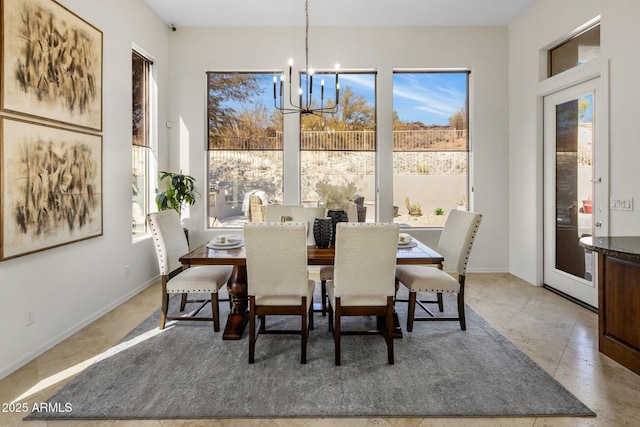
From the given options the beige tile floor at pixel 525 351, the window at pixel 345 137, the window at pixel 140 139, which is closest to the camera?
the beige tile floor at pixel 525 351

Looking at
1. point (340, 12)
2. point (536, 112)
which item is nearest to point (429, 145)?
point (536, 112)

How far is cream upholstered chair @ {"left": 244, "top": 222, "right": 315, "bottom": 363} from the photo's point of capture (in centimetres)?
232

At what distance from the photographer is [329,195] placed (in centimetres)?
283

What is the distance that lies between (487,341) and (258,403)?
1862 mm

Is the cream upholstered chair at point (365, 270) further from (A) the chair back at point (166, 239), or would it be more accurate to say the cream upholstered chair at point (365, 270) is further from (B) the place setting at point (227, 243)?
(A) the chair back at point (166, 239)

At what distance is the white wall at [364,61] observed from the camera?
194 inches

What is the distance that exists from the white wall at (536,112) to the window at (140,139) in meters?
4.83

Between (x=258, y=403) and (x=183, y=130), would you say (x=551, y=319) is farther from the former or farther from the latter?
(x=183, y=130)

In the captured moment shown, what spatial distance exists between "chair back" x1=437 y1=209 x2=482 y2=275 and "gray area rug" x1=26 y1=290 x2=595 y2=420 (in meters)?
0.61

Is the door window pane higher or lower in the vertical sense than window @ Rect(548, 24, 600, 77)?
lower

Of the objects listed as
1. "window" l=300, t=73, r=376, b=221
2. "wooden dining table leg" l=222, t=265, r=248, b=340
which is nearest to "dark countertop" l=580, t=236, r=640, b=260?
"wooden dining table leg" l=222, t=265, r=248, b=340

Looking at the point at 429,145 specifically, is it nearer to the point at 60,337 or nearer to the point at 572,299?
the point at 572,299

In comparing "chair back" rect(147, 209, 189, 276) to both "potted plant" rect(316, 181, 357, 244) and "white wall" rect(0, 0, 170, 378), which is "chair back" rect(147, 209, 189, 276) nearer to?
"white wall" rect(0, 0, 170, 378)

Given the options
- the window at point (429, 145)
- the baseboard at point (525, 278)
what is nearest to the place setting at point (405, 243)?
the window at point (429, 145)
